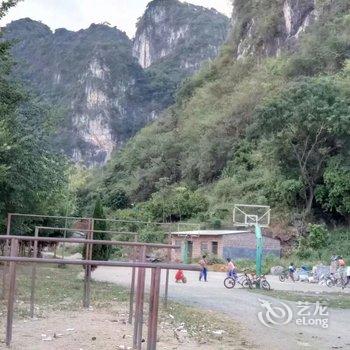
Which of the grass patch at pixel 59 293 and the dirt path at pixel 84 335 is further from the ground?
the dirt path at pixel 84 335

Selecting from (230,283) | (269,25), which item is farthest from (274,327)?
(269,25)

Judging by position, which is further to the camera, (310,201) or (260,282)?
(310,201)

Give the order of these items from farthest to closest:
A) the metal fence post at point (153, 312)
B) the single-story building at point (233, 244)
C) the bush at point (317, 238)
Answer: the single-story building at point (233, 244)
the bush at point (317, 238)
the metal fence post at point (153, 312)

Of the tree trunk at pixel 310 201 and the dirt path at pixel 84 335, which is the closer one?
the dirt path at pixel 84 335

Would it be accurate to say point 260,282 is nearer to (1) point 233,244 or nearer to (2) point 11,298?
(2) point 11,298

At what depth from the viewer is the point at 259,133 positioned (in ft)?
126

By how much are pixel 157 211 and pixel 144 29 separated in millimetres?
122888

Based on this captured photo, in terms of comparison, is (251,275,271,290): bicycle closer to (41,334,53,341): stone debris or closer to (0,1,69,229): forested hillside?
(0,1,69,229): forested hillside

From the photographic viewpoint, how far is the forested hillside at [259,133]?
33.9 m

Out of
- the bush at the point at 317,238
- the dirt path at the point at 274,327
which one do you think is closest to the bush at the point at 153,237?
the bush at the point at 317,238

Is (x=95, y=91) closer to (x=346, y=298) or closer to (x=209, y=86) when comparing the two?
(x=209, y=86)

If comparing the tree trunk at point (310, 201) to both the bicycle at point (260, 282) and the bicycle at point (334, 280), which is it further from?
the bicycle at point (260, 282)

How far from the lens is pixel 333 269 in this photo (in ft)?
81.4

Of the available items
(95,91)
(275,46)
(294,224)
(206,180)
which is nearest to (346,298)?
(294,224)
